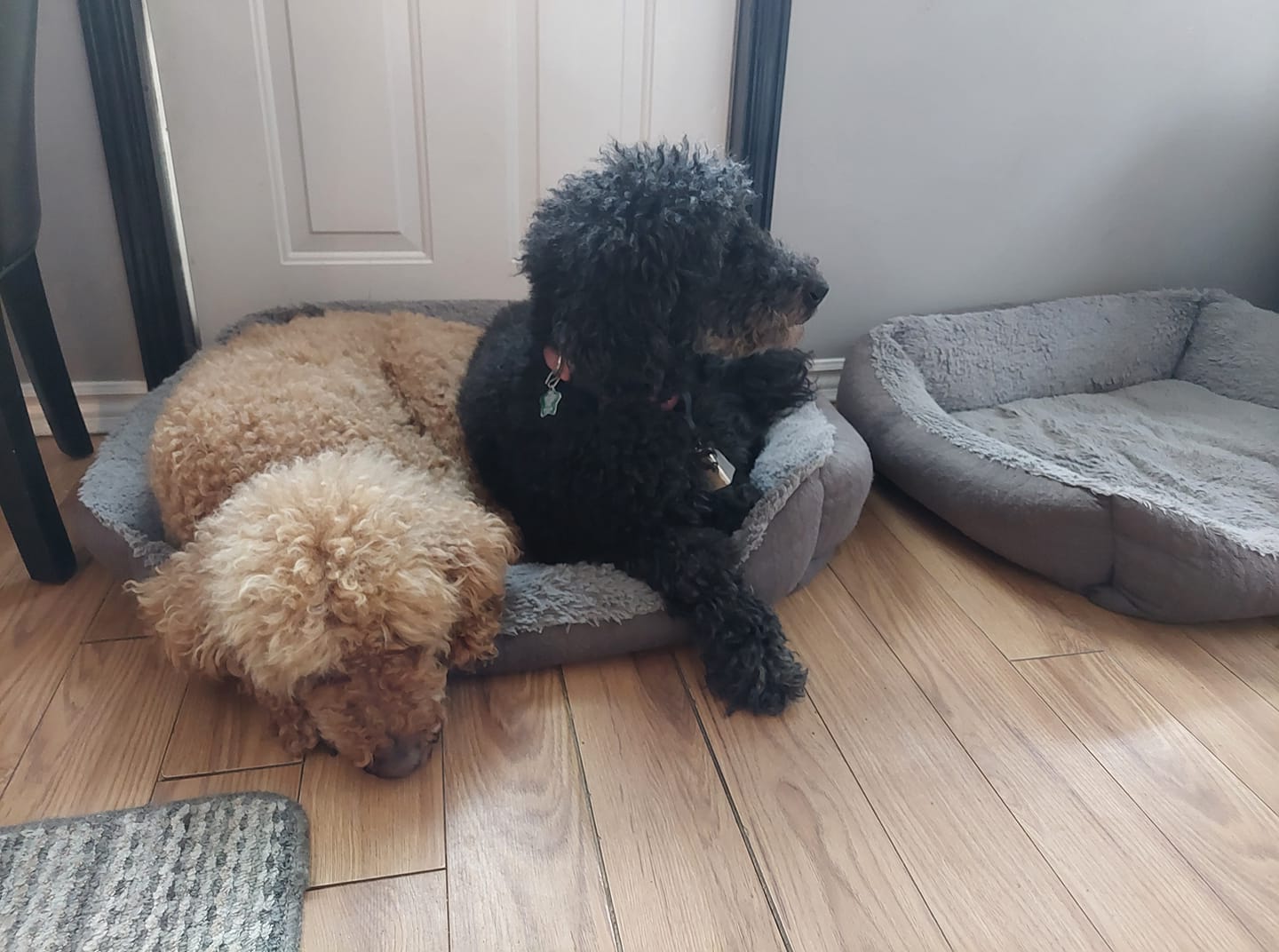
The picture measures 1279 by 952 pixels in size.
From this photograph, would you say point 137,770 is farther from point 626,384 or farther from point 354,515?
point 626,384

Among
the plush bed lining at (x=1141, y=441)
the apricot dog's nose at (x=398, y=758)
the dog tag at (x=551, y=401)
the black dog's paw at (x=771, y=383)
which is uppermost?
the dog tag at (x=551, y=401)

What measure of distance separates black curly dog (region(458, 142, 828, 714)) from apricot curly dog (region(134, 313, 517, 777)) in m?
0.15

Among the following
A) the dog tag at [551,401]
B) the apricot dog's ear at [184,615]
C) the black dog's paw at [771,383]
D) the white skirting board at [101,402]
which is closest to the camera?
the apricot dog's ear at [184,615]

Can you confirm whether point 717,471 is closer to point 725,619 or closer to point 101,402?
point 725,619

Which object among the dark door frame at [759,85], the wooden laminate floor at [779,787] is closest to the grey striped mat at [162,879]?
the wooden laminate floor at [779,787]

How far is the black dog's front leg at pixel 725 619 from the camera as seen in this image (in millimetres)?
1194

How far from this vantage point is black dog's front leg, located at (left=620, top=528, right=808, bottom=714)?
119 cm

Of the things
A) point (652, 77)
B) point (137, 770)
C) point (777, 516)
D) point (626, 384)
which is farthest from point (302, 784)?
point (652, 77)

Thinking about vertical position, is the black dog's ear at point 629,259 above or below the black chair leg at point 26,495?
above

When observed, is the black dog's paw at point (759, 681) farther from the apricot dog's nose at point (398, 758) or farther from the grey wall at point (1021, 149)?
the grey wall at point (1021, 149)

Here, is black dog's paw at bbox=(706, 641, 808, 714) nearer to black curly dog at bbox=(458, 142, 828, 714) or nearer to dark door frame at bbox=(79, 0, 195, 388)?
black curly dog at bbox=(458, 142, 828, 714)

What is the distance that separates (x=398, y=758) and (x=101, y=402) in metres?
1.37

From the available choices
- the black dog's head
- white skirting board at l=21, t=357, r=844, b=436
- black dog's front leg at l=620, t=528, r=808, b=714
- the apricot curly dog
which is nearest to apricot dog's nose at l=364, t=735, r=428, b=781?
the apricot curly dog

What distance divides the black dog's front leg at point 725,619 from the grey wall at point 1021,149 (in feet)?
3.42
